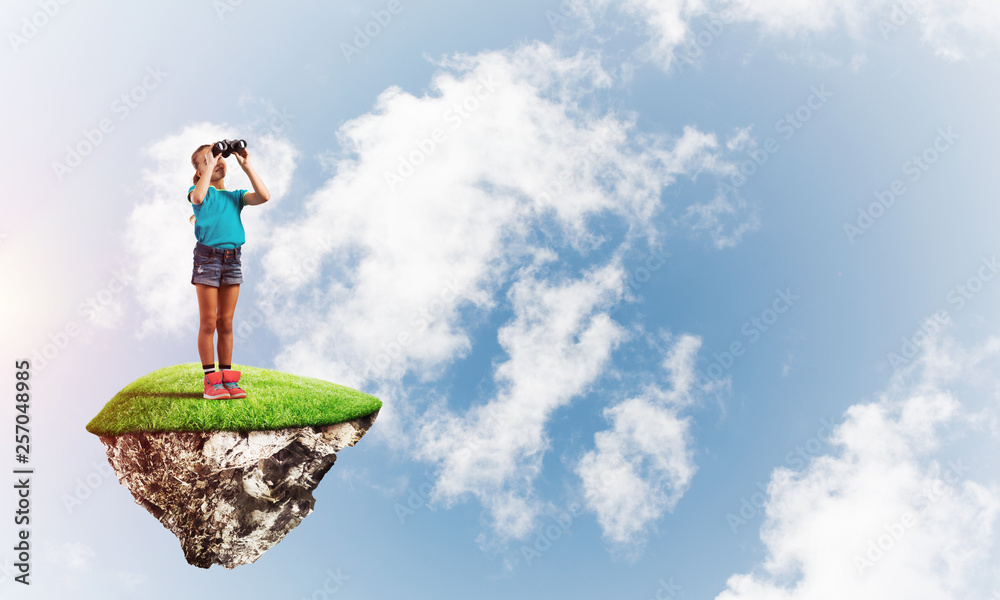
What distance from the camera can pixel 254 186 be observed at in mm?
7805

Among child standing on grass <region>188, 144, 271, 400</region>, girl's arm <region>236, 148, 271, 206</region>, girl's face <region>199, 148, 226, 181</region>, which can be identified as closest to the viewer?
child standing on grass <region>188, 144, 271, 400</region>

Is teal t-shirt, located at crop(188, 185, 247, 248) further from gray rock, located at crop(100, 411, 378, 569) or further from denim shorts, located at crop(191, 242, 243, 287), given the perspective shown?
gray rock, located at crop(100, 411, 378, 569)

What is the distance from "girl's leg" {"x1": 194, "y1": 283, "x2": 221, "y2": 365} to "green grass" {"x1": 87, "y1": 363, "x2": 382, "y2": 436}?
672 mm

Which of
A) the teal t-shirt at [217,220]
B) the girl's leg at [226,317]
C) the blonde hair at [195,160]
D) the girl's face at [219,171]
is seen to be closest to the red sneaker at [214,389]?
the girl's leg at [226,317]

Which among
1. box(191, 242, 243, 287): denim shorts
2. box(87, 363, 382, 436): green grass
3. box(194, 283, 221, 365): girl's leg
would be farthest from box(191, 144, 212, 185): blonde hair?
box(87, 363, 382, 436): green grass

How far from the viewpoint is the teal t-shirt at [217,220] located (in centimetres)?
762

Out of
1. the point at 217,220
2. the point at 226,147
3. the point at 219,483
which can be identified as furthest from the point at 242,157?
the point at 219,483

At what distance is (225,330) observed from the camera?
25.8 feet

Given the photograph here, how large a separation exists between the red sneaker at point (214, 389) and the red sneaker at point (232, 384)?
6 centimetres

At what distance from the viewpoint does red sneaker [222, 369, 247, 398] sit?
7.90 m

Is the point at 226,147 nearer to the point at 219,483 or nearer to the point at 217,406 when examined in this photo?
the point at 217,406

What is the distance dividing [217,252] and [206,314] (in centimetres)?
76

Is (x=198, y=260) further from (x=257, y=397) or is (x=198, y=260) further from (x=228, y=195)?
(x=257, y=397)

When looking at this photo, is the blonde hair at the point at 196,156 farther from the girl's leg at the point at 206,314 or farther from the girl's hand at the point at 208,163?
the girl's leg at the point at 206,314
